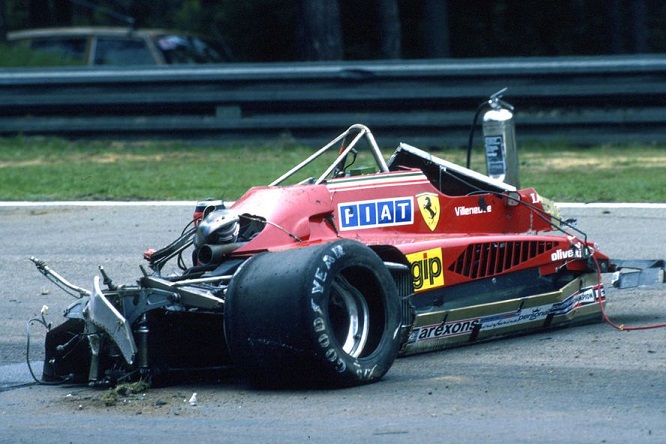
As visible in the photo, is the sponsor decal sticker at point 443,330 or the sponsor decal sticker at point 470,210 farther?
the sponsor decal sticker at point 470,210

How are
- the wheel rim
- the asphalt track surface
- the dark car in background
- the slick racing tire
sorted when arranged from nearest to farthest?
the asphalt track surface < the slick racing tire < the wheel rim < the dark car in background

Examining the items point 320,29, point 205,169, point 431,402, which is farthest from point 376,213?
point 320,29

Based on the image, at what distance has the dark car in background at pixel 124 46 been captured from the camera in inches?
745

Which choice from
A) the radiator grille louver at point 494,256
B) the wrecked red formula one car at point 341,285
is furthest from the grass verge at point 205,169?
the radiator grille louver at point 494,256

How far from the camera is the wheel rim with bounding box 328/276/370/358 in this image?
20.2 feet

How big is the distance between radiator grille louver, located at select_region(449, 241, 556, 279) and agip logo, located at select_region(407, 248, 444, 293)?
11 centimetres

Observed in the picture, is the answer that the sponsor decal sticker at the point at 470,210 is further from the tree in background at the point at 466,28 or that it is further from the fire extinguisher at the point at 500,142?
the tree in background at the point at 466,28

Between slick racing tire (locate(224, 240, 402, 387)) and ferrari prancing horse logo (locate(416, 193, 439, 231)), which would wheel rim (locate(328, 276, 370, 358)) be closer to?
slick racing tire (locate(224, 240, 402, 387))

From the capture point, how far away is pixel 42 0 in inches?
1167

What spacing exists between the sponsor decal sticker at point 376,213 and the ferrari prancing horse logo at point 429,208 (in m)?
0.07

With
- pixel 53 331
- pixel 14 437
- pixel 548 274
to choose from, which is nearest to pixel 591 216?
pixel 548 274

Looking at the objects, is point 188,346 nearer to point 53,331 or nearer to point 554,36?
point 53,331

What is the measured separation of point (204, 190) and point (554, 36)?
13.8 m

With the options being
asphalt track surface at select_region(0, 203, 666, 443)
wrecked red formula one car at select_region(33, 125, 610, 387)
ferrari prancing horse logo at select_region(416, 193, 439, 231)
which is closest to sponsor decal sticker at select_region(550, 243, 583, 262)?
wrecked red formula one car at select_region(33, 125, 610, 387)
